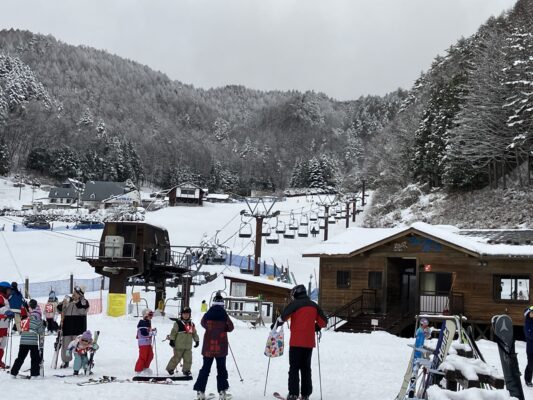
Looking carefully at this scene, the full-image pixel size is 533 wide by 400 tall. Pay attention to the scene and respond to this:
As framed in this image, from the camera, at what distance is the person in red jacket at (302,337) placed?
31.3 ft

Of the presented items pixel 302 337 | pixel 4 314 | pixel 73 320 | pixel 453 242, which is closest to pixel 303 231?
pixel 453 242

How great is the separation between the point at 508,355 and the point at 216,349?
4.12m

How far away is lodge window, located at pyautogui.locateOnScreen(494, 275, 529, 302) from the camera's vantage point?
1007 inches

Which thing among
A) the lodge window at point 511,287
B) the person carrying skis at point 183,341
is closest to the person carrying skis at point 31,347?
the person carrying skis at point 183,341

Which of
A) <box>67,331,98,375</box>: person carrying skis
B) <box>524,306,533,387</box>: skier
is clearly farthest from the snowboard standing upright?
<box>67,331,98,375</box>: person carrying skis

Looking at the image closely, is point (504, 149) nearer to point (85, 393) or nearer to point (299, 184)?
point (85, 393)

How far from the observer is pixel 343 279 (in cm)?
2852

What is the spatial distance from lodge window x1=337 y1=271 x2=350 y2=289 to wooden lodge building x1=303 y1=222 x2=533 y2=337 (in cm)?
2

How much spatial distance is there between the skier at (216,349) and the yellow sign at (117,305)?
60.8 feet

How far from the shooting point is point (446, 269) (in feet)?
87.2

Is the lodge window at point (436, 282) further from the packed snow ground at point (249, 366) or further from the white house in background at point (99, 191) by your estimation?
the white house in background at point (99, 191)

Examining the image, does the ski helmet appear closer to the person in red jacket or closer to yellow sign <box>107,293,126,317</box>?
the person in red jacket

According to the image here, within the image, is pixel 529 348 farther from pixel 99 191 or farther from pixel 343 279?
pixel 99 191

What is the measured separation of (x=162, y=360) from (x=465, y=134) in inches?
1534
